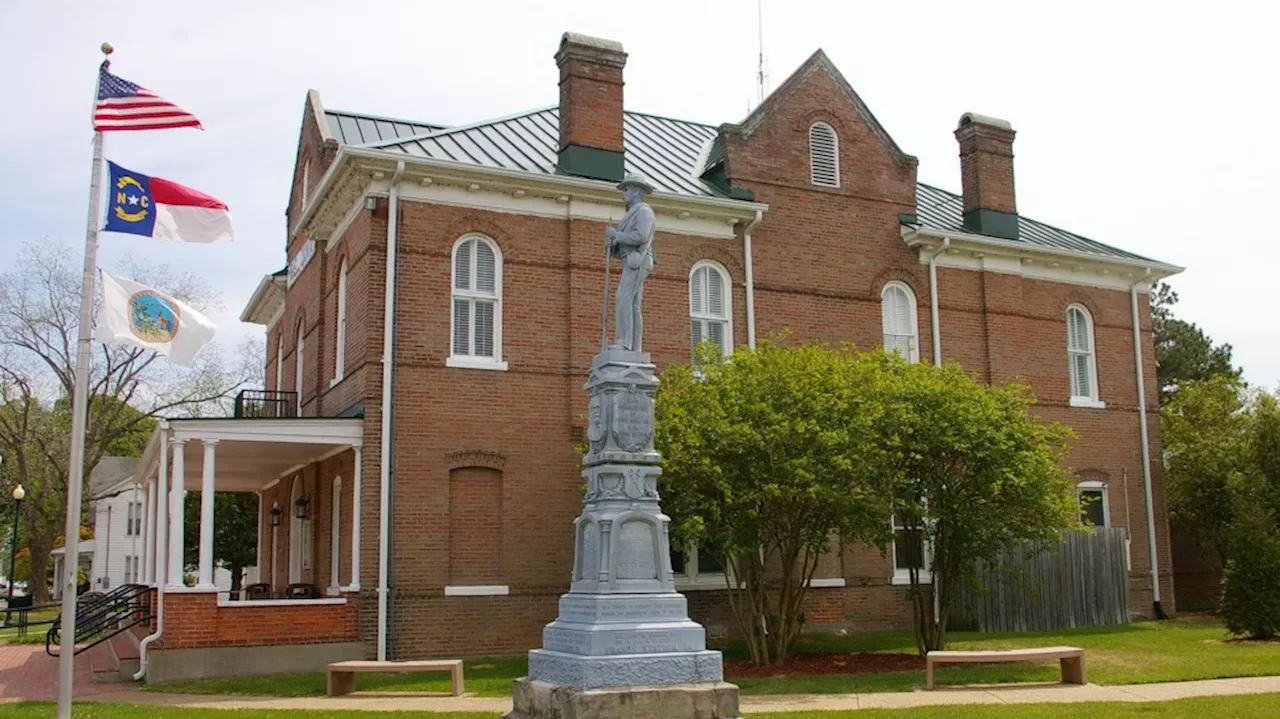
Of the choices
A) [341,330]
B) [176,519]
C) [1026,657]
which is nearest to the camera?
[1026,657]

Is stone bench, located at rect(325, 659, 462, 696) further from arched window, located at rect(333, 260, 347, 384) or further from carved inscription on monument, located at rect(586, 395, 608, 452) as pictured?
arched window, located at rect(333, 260, 347, 384)

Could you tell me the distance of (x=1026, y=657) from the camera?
1455 centimetres

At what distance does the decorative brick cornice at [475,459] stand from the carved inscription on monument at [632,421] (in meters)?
8.07

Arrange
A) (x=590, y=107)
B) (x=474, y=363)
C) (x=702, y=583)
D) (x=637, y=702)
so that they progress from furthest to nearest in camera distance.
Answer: (x=590, y=107), (x=702, y=583), (x=474, y=363), (x=637, y=702)

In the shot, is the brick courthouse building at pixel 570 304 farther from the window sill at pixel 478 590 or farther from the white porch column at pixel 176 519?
the white porch column at pixel 176 519

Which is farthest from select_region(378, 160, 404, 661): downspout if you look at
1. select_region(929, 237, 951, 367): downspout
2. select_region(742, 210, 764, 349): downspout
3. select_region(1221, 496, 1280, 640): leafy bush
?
select_region(1221, 496, 1280, 640): leafy bush

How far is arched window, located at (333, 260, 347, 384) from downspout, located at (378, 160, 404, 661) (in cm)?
248

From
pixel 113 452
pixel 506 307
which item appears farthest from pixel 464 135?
pixel 113 452

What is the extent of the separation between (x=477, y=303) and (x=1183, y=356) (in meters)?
39.7

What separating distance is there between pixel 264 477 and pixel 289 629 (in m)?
9.19

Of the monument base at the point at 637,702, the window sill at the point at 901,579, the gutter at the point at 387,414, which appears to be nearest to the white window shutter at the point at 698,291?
the gutter at the point at 387,414

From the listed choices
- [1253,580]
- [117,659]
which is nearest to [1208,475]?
[1253,580]

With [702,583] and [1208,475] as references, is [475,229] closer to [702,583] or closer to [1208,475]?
[702,583]

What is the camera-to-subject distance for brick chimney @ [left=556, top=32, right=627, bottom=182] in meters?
20.7
